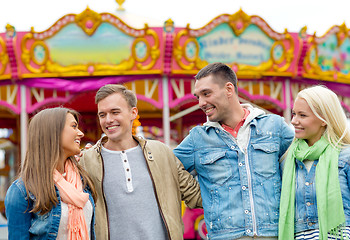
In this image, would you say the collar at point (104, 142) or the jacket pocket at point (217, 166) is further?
the collar at point (104, 142)

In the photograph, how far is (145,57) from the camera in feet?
25.4

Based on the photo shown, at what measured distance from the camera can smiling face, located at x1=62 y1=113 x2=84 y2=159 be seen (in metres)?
2.36

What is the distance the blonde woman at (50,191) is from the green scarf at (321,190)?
97 cm

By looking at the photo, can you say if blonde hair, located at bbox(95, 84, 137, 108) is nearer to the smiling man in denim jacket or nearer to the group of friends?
the group of friends

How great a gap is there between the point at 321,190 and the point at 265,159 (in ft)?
1.17

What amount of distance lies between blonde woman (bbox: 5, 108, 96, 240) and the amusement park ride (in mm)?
5411

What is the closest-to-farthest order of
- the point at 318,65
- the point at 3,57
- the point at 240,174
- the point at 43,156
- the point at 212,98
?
the point at 43,156 → the point at 240,174 → the point at 212,98 → the point at 3,57 → the point at 318,65

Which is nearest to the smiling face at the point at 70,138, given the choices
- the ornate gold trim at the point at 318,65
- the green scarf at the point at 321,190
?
the green scarf at the point at 321,190

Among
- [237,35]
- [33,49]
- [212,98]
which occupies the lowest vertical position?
[212,98]

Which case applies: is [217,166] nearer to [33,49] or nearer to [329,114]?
[329,114]

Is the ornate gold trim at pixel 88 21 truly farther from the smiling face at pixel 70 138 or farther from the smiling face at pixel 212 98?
the smiling face at pixel 70 138

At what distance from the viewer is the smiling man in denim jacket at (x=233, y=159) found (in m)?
2.47

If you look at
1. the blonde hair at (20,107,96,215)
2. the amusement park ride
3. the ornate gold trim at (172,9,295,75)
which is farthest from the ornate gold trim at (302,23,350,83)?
the blonde hair at (20,107,96,215)

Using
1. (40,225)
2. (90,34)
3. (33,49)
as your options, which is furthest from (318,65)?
(40,225)
